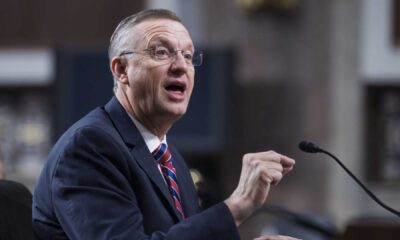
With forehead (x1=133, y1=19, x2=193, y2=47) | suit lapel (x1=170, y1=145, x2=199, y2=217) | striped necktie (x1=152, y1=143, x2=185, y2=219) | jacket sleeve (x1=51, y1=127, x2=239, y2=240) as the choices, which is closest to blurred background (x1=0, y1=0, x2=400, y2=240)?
suit lapel (x1=170, y1=145, x2=199, y2=217)

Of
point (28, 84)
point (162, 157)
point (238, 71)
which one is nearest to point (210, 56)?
point (238, 71)

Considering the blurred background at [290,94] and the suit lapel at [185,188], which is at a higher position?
the suit lapel at [185,188]

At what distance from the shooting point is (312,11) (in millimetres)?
8531

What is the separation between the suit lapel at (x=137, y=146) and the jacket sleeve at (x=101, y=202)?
97 mm

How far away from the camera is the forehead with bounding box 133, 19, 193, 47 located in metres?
2.90

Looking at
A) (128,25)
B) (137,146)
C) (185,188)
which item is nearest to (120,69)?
(128,25)

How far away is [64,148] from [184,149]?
5.47 m

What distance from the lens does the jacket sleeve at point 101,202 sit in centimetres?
263

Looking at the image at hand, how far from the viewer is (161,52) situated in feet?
9.50

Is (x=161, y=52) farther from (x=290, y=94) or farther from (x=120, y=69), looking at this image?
(x=290, y=94)

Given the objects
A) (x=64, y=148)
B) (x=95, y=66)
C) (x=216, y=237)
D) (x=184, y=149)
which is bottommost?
(x=184, y=149)

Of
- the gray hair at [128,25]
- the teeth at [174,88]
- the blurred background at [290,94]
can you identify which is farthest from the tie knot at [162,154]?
the blurred background at [290,94]

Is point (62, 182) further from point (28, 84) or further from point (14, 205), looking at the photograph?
point (28, 84)

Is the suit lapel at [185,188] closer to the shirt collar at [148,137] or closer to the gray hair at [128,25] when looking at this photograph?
the shirt collar at [148,137]
